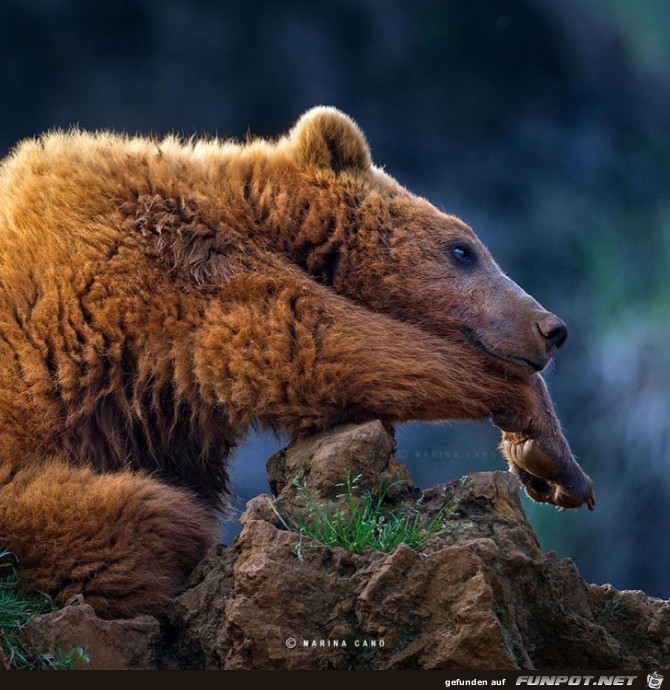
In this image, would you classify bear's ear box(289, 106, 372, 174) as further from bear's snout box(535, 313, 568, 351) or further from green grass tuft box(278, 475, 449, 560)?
green grass tuft box(278, 475, 449, 560)

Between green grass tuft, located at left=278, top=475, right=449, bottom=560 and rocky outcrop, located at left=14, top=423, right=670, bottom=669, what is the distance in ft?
0.12

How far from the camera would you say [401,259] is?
5.87m

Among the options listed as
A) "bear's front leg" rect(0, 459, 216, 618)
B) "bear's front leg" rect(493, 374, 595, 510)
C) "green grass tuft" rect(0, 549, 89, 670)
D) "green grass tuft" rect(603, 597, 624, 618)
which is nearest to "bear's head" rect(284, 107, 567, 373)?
"bear's front leg" rect(493, 374, 595, 510)

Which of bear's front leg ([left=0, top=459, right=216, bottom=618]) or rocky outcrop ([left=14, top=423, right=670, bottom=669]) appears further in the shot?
bear's front leg ([left=0, top=459, right=216, bottom=618])

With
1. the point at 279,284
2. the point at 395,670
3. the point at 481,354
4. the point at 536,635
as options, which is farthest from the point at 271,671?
the point at 481,354

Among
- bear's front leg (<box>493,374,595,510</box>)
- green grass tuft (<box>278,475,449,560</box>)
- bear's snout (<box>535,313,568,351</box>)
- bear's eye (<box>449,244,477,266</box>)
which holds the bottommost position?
green grass tuft (<box>278,475,449,560</box>)

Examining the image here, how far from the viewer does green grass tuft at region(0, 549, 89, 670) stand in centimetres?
416

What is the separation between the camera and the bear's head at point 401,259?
19.1 feet

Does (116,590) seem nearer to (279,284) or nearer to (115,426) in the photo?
(115,426)

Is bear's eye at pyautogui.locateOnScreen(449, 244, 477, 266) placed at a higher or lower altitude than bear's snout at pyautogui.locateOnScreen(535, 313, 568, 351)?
higher

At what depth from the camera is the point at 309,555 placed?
423cm

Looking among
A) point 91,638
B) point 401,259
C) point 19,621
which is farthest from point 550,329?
point 19,621

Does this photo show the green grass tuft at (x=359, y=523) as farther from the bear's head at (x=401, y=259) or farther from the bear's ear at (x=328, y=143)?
the bear's ear at (x=328, y=143)

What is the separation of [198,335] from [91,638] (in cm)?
152
